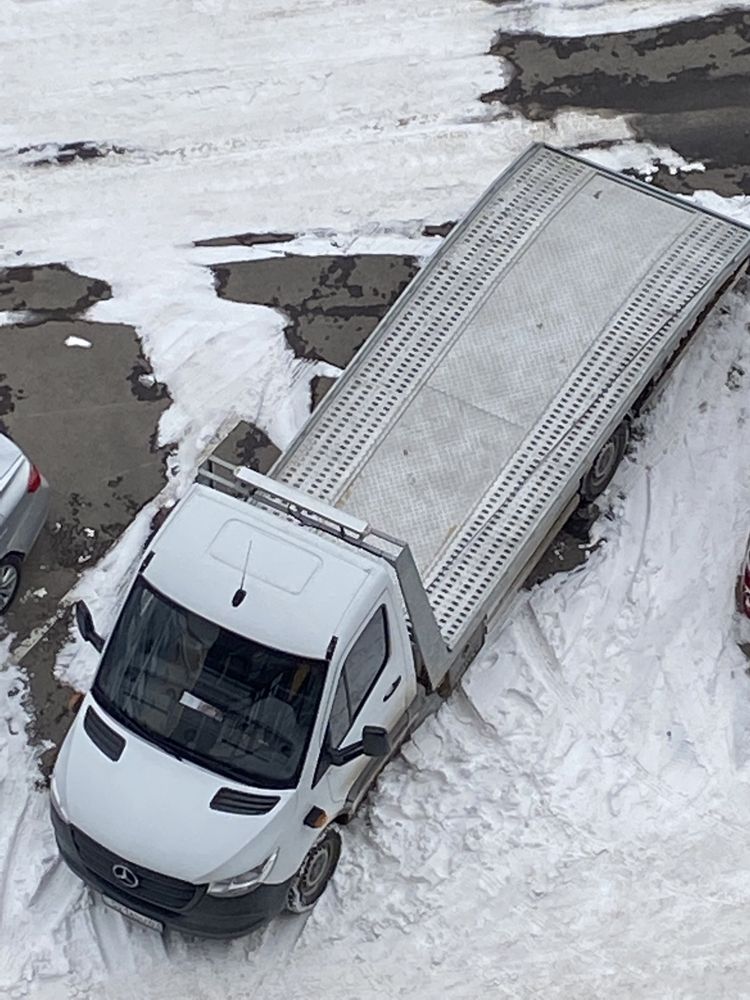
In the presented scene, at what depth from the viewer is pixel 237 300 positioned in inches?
545

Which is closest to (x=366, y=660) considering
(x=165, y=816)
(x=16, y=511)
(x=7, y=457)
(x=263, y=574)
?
(x=263, y=574)

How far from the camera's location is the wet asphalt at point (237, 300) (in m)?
12.3

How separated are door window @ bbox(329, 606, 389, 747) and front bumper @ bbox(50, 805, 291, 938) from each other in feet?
3.52

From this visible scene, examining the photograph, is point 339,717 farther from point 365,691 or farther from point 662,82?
point 662,82

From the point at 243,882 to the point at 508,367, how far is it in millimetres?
4467

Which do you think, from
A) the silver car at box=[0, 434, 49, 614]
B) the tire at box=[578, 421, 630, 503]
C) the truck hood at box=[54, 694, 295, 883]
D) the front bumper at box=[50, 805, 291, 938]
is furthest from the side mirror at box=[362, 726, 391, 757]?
the silver car at box=[0, 434, 49, 614]

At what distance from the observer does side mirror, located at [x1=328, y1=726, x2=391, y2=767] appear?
31.6 feet

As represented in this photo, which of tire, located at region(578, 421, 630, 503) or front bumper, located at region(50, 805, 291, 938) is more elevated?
tire, located at region(578, 421, 630, 503)

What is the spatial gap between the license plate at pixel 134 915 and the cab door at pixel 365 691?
1.36 meters

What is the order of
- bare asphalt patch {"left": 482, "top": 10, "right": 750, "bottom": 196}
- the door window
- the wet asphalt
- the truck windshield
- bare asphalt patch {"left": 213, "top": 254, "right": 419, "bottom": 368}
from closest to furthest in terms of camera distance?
the truck windshield < the door window < the wet asphalt < bare asphalt patch {"left": 213, "top": 254, "right": 419, "bottom": 368} < bare asphalt patch {"left": 482, "top": 10, "right": 750, "bottom": 196}

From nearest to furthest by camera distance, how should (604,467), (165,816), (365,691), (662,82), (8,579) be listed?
(165,816)
(365,691)
(8,579)
(604,467)
(662,82)

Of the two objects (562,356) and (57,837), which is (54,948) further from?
(562,356)

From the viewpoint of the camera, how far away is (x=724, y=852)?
1062cm

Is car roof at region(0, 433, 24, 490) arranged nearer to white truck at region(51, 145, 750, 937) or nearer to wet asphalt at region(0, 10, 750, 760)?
wet asphalt at region(0, 10, 750, 760)
